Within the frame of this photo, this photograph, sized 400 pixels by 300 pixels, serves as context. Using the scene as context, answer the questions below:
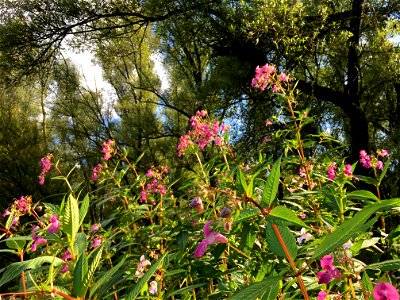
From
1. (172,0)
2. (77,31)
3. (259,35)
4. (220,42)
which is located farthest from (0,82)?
(259,35)

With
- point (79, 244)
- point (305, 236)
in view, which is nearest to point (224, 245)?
point (305, 236)

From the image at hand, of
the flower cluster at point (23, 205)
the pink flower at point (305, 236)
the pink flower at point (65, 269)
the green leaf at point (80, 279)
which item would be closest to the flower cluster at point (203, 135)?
the flower cluster at point (23, 205)

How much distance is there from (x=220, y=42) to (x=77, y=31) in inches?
135

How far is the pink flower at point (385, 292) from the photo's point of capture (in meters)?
0.53

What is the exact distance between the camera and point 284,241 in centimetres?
65

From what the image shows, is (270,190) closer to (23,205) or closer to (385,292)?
(385,292)

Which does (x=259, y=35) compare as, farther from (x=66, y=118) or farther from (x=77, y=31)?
(x=66, y=118)

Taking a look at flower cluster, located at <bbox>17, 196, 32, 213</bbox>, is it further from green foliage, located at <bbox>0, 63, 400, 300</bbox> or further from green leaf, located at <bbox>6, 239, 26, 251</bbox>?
green leaf, located at <bbox>6, 239, 26, 251</bbox>

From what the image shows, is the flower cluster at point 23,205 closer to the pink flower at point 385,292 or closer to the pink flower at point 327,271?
the pink flower at point 327,271

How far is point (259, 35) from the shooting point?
469 centimetres

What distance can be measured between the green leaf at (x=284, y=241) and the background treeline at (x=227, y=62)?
1.29 m

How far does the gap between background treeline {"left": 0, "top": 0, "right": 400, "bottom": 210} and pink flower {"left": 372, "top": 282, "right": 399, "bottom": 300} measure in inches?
57.6

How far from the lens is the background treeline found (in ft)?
16.7

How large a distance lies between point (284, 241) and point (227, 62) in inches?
223
